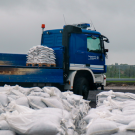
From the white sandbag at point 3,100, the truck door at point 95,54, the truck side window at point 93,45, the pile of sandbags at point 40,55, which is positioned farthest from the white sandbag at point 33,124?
the truck side window at point 93,45

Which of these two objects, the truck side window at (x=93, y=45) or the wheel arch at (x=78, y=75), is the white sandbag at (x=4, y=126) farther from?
the truck side window at (x=93, y=45)

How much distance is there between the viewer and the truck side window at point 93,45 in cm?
1053

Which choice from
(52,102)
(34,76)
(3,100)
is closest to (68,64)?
(34,76)

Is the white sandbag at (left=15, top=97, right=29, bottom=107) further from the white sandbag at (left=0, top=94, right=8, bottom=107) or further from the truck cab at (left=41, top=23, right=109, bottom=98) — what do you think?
the truck cab at (left=41, top=23, right=109, bottom=98)

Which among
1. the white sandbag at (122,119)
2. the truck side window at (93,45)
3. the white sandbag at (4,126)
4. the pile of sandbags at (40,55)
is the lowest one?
the white sandbag at (4,126)

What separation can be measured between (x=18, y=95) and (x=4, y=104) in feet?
1.95

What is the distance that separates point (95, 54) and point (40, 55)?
103 inches

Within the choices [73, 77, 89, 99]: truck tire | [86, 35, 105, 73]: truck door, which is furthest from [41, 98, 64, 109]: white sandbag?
[86, 35, 105, 73]: truck door

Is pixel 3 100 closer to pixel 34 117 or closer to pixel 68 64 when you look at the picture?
pixel 34 117

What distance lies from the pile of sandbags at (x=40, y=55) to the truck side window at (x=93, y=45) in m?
1.76

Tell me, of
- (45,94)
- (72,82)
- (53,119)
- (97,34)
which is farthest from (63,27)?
(53,119)

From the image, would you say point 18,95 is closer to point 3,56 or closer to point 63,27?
point 3,56

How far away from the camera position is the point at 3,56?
9328 millimetres

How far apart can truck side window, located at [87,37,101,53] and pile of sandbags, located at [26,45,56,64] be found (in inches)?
69.3
